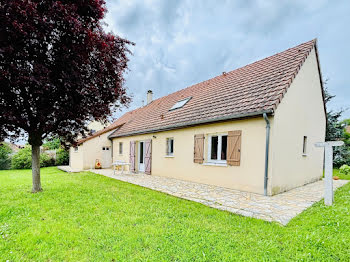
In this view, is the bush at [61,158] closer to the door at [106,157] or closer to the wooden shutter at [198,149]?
the door at [106,157]

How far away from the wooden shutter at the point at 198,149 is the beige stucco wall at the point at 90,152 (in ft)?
31.6

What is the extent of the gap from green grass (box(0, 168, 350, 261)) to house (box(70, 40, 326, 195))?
208 centimetres

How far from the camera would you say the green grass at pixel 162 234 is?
99.6 inches

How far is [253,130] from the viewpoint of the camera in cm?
618

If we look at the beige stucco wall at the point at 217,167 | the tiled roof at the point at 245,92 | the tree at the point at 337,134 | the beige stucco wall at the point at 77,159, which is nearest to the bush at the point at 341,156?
the tree at the point at 337,134

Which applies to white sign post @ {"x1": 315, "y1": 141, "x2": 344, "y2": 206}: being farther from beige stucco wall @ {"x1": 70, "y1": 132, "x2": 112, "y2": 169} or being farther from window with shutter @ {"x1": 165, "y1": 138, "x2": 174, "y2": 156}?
beige stucco wall @ {"x1": 70, "y1": 132, "x2": 112, "y2": 169}

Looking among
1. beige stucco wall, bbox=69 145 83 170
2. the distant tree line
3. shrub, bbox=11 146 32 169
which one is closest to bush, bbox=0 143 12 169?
the distant tree line

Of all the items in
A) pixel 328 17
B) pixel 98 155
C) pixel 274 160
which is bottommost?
pixel 98 155

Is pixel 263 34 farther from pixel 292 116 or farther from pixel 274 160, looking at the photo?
pixel 274 160

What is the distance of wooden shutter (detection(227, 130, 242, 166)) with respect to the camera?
21.2ft

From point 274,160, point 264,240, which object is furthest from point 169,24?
point 264,240

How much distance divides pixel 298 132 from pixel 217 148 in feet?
10.5

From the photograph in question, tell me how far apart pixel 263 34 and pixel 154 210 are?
15514 millimetres

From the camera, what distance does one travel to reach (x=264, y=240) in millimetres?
2879
